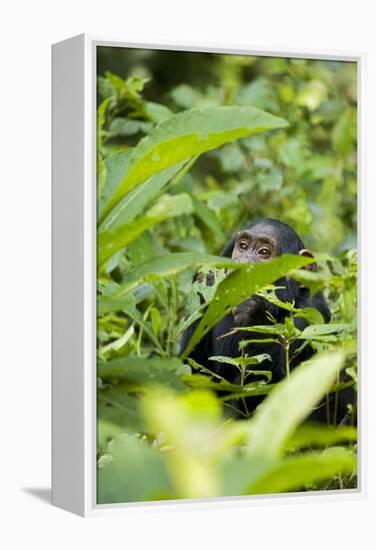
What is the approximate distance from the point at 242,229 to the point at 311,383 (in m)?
2.67

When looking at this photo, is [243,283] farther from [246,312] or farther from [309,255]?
[309,255]

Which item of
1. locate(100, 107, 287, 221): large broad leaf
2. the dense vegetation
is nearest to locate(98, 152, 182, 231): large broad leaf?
the dense vegetation

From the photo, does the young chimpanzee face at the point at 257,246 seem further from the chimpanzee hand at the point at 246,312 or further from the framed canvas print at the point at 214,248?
the chimpanzee hand at the point at 246,312

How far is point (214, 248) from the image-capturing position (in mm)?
3352

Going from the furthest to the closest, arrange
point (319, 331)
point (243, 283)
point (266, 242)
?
point (266, 242), point (319, 331), point (243, 283)

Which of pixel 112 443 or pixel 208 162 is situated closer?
pixel 112 443

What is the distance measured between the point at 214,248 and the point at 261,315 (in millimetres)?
432

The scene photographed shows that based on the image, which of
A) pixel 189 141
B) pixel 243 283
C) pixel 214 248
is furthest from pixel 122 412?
pixel 214 248

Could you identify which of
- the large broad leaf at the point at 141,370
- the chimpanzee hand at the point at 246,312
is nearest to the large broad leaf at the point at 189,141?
the large broad leaf at the point at 141,370

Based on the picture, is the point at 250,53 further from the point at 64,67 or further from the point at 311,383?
the point at 311,383

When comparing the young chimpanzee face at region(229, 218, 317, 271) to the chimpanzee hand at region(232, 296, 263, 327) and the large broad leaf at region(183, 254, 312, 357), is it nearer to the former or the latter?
the chimpanzee hand at region(232, 296, 263, 327)

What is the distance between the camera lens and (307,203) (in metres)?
3.51

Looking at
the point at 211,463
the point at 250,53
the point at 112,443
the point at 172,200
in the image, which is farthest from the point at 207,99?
the point at 211,463

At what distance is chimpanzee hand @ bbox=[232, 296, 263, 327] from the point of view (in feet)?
9.86
